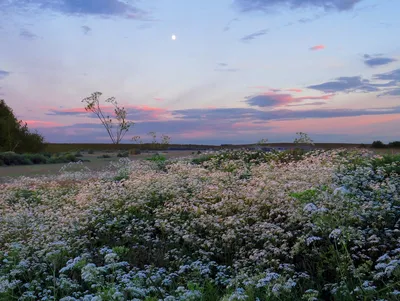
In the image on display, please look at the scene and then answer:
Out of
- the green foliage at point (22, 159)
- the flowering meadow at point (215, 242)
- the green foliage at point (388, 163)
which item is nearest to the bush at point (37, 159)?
the green foliage at point (22, 159)

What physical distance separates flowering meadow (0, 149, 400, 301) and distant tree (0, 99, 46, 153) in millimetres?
32952

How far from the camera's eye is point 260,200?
29.4 ft

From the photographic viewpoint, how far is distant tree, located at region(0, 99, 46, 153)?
139ft

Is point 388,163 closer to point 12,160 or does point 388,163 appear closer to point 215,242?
point 215,242

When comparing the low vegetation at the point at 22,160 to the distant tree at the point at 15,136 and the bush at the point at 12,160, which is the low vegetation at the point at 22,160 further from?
the distant tree at the point at 15,136

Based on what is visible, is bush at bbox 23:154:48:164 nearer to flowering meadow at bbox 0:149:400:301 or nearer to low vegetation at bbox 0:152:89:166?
low vegetation at bbox 0:152:89:166

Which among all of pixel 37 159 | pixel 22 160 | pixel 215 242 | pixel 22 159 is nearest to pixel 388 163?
pixel 215 242

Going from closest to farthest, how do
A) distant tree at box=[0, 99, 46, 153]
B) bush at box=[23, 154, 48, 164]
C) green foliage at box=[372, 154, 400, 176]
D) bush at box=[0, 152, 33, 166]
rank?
green foliage at box=[372, 154, 400, 176]
bush at box=[0, 152, 33, 166]
bush at box=[23, 154, 48, 164]
distant tree at box=[0, 99, 46, 153]

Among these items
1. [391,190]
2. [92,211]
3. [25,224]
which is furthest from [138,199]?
[391,190]

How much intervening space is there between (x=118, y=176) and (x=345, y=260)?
11400 mm

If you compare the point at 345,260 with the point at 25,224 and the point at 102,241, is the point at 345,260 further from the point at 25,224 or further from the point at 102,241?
the point at 25,224

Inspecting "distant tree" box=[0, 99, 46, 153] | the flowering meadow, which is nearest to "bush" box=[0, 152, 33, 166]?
"distant tree" box=[0, 99, 46, 153]

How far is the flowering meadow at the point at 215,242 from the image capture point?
5.15m

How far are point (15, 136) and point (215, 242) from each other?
41.0 m
